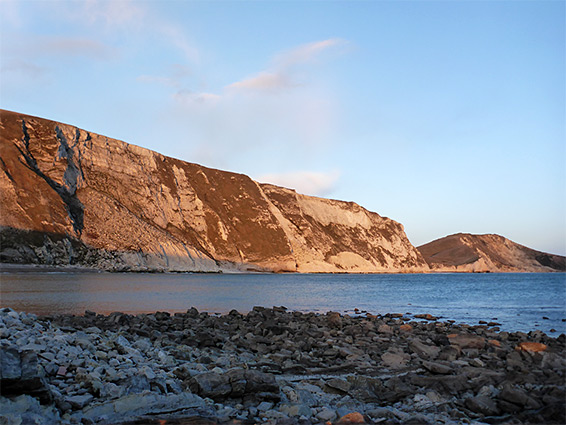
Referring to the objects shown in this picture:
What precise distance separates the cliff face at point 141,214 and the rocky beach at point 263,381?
60.7 m

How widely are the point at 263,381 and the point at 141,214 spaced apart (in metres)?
78.3

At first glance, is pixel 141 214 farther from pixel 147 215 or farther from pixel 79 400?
pixel 79 400

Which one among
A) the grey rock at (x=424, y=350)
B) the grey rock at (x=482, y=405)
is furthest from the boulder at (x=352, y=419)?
the grey rock at (x=424, y=350)

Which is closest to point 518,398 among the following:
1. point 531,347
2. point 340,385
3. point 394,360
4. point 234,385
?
point 340,385

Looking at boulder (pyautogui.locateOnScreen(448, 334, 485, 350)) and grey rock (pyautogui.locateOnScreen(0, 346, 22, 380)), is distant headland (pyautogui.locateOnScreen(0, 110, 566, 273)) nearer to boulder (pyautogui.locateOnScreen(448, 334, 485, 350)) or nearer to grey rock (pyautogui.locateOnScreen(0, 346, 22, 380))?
boulder (pyautogui.locateOnScreen(448, 334, 485, 350))

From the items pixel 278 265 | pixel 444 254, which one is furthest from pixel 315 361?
pixel 444 254

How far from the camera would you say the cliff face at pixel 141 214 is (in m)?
68.9

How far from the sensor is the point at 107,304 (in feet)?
87.7

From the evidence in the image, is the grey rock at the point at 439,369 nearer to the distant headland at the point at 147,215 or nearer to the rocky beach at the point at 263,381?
the rocky beach at the point at 263,381

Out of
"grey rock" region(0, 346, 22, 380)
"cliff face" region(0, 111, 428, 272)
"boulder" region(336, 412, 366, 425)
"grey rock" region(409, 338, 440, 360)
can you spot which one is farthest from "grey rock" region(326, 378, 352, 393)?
"cliff face" region(0, 111, 428, 272)

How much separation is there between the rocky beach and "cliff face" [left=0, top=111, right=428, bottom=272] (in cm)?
6073

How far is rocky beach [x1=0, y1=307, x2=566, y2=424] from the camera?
6.56 meters

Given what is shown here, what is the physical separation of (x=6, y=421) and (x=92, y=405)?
3.83 ft

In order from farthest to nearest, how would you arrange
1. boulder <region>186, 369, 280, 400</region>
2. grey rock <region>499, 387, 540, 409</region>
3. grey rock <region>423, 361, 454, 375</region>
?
grey rock <region>423, 361, 454, 375</region> < grey rock <region>499, 387, 540, 409</region> < boulder <region>186, 369, 280, 400</region>
